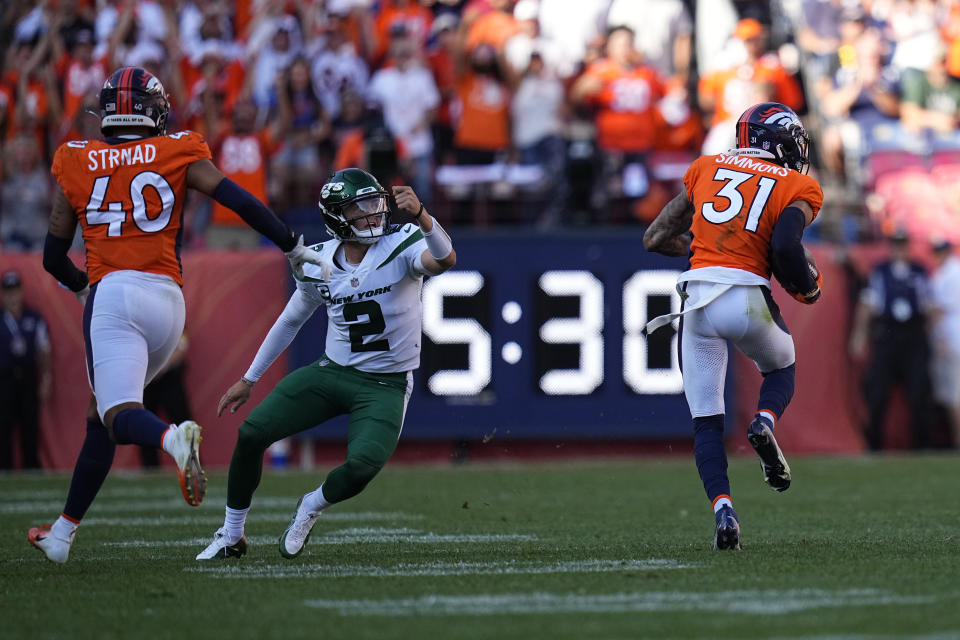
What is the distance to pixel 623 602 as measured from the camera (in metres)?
5.00

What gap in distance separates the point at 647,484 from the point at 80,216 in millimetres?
5542

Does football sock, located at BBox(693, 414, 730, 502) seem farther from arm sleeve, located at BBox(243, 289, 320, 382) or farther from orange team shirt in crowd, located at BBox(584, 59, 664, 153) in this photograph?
orange team shirt in crowd, located at BBox(584, 59, 664, 153)

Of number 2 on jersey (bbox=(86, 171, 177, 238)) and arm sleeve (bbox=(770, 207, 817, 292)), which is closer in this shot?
number 2 on jersey (bbox=(86, 171, 177, 238))

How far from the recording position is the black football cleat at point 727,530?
20.9 ft

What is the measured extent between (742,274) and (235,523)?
231 centimetres

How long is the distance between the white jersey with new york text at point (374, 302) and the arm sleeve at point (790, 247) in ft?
4.71

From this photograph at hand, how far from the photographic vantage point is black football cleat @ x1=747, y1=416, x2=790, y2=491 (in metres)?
6.22

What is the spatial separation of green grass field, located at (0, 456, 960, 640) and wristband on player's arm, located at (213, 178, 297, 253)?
1.28 meters

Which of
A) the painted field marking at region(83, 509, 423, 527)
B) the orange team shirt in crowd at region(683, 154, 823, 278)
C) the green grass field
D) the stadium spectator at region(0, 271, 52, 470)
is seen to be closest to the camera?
the green grass field

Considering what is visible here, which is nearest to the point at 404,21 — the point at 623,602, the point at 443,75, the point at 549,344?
the point at 443,75

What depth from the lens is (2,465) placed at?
12758 millimetres

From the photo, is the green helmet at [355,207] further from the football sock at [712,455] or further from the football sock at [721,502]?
the football sock at [721,502]

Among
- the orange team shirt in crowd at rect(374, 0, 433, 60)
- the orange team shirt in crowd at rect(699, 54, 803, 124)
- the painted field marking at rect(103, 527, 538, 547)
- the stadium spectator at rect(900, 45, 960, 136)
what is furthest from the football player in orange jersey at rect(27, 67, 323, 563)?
the stadium spectator at rect(900, 45, 960, 136)

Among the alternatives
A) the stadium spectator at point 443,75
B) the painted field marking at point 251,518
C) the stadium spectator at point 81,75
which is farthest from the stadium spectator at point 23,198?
the painted field marking at point 251,518
